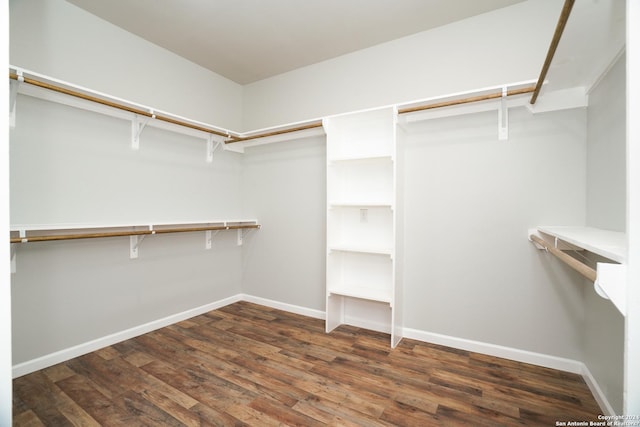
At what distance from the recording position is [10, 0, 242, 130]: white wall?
2197 mm

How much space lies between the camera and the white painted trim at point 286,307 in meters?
3.29

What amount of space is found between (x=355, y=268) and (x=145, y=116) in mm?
2440

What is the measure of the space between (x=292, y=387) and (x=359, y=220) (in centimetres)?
161

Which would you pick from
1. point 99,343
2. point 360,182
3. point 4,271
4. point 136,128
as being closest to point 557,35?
point 360,182

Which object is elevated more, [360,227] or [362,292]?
[360,227]

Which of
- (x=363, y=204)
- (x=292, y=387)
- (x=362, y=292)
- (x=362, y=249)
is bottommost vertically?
(x=292, y=387)

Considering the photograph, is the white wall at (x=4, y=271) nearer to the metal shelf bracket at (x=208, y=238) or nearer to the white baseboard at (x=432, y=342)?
the white baseboard at (x=432, y=342)

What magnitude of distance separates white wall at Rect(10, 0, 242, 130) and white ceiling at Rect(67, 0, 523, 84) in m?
0.11

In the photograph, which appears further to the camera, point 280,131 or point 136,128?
point 280,131

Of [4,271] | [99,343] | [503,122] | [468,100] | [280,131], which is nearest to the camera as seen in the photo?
[4,271]

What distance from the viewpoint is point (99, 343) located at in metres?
2.52

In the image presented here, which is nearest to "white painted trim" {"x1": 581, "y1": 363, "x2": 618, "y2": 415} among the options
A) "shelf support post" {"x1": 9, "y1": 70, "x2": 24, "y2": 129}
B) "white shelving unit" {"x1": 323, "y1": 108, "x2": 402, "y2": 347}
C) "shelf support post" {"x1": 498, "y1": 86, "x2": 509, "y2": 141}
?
"white shelving unit" {"x1": 323, "y1": 108, "x2": 402, "y2": 347}

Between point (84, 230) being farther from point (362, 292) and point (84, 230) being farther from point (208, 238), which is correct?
point (362, 292)

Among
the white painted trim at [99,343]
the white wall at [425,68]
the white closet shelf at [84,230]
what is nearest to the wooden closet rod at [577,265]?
the white wall at [425,68]
